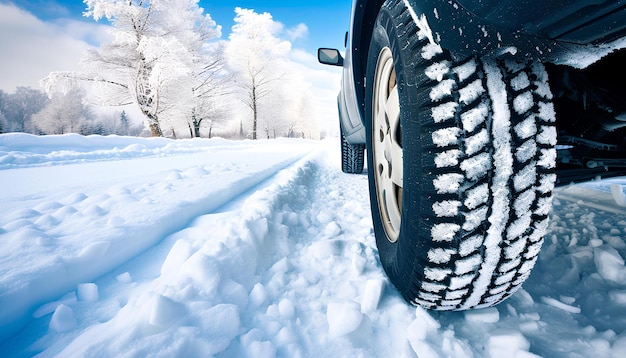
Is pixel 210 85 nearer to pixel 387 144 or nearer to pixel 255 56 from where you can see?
pixel 255 56

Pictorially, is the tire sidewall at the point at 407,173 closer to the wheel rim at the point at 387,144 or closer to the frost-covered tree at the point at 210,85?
the wheel rim at the point at 387,144

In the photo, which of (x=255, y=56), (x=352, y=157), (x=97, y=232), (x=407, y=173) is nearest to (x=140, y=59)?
(x=255, y=56)

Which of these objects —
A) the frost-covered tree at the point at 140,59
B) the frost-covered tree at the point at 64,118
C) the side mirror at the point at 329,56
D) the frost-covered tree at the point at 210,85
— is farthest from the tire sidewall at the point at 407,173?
the frost-covered tree at the point at 64,118

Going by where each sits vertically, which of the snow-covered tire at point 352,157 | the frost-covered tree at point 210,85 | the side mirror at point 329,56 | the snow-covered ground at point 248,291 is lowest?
the snow-covered ground at point 248,291

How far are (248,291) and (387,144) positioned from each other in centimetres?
78

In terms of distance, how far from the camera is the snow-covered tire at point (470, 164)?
2.18 feet

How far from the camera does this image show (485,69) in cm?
67

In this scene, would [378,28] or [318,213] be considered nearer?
[378,28]

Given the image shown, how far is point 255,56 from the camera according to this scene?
21.4 meters

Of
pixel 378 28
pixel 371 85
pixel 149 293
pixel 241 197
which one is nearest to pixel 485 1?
pixel 378 28

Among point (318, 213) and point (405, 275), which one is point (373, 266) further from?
point (318, 213)

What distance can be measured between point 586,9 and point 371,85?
0.75 meters

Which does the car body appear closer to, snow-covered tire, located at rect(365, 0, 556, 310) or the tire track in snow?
snow-covered tire, located at rect(365, 0, 556, 310)

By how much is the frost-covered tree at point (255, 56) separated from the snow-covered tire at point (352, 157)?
18.5m
